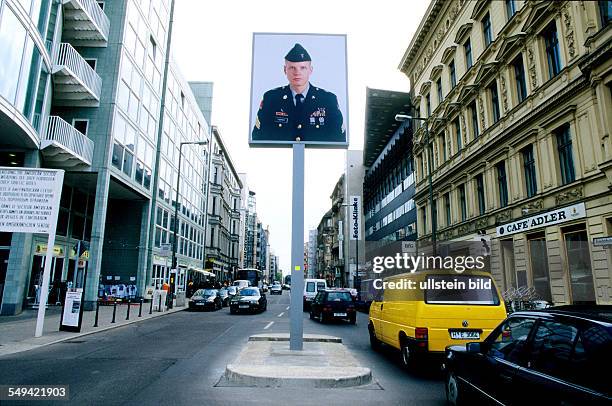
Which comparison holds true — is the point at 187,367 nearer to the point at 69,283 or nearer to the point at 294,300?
the point at 294,300

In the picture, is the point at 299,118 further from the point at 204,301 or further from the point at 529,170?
the point at 204,301

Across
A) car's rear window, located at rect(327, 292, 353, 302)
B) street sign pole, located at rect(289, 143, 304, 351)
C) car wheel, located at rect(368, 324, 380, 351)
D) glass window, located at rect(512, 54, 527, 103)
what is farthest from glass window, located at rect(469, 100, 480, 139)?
street sign pole, located at rect(289, 143, 304, 351)

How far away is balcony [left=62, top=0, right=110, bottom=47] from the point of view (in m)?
20.7

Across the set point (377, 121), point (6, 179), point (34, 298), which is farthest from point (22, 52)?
point (377, 121)

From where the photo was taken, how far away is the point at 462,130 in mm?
25656

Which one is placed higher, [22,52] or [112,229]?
[22,52]

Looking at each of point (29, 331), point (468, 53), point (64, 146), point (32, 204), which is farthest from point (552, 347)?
point (468, 53)

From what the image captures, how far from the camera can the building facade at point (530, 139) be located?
1440cm

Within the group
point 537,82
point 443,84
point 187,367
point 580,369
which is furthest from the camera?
point 443,84

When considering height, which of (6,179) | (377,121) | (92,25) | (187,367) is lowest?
(187,367)

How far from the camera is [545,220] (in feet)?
56.3

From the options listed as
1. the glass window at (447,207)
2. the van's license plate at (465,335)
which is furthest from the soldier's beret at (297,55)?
the glass window at (447,207)

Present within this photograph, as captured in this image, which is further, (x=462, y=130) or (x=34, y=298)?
(x=462, y=130)

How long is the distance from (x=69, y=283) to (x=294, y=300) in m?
21.0
